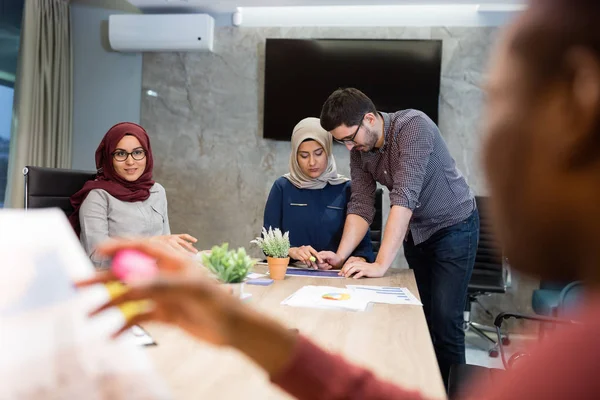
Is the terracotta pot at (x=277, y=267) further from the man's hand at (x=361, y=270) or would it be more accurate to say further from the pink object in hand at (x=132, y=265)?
A: the pink object in hand at (x=132, y=265)

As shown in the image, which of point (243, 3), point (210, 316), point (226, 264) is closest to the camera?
point (210, 316)

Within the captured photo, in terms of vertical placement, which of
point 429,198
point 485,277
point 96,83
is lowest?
point 485,277

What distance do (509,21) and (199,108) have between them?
3904 mm

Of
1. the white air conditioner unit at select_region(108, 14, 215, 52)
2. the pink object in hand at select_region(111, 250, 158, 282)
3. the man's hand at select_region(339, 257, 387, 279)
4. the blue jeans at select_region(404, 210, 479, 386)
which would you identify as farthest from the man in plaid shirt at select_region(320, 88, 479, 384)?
the white air conditioner unit at select_region(108, 14, 215, 52)

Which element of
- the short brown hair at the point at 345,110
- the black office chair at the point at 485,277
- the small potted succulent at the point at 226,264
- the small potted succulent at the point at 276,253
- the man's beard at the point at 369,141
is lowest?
the black office chair at the point at 485,277

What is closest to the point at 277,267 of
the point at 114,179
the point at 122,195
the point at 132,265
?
the point at 122,195

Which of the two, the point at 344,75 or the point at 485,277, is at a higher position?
the point at 344,75

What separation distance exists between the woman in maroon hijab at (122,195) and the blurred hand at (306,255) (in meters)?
0.55

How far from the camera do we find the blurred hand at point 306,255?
2092 mm

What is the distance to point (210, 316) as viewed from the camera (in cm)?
46

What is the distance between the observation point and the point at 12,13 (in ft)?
12.5

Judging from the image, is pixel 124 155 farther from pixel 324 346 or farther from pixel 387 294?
pixel 324 346

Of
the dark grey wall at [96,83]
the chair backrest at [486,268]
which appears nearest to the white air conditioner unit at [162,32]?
the dark grey wall at [96,83]

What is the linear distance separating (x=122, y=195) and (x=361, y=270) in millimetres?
1084
